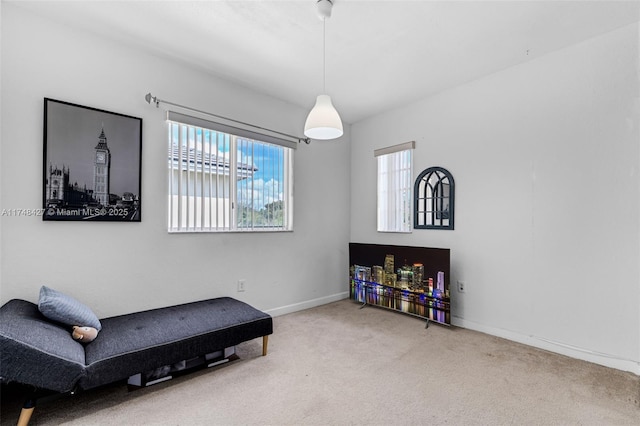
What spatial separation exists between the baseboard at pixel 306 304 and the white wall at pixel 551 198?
1.59 metres

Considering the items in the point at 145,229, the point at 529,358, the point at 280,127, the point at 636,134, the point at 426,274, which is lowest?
the point at 529,358

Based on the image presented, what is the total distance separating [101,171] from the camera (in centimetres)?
242

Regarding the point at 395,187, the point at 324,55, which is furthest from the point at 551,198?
the point at 324,55

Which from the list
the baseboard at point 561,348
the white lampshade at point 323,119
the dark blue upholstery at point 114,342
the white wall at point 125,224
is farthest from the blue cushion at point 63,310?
the baseboard at point 561,348

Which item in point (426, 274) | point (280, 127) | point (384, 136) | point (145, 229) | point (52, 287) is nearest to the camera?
point (52, 287)

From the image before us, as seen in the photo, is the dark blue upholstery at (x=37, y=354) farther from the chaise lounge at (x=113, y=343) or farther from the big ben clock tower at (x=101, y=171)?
the big ben clock tower at (x=101, y=171)

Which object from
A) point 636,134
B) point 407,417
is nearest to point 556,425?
point 407,417

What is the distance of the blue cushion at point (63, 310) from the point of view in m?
1.82

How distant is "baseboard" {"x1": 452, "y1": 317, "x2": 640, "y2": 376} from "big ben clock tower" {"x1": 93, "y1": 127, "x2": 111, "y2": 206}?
3.67 metres

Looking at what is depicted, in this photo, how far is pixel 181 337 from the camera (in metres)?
2.03

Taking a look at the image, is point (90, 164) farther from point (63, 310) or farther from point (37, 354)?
point (37, 354)

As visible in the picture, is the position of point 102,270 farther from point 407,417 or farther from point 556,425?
point 556,425

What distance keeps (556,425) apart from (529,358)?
3.00 ft

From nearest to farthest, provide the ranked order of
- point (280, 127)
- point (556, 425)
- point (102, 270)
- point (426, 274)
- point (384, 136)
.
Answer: point (556, 425) → point (102, 270) → point (426, 274) → point (280, 127) → point (384, 136)
